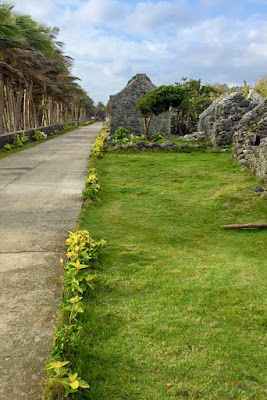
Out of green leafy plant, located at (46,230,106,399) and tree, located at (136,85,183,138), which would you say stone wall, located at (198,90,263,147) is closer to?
tree, located at (136,85,183,138)

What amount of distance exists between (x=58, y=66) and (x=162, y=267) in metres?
27.5

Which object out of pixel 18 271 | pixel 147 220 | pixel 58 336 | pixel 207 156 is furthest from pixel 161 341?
pixel 207 156

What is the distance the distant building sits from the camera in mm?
26648

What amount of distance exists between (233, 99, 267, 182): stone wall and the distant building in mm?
15138

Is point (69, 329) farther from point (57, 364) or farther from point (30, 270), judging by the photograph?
point (30, 270)

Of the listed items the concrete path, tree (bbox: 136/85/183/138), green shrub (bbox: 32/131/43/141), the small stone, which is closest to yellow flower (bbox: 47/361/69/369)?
the concrete path

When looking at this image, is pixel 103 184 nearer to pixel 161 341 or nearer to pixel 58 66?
pixel 161 341

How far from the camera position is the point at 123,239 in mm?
5012

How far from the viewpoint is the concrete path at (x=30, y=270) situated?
7.72 ft

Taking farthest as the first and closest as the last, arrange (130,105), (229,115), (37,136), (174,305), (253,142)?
1. (130,105)
2. (37,136)
3. (229,115)
4. (253,142)
5. (174,305)

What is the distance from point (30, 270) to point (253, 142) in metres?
9.52

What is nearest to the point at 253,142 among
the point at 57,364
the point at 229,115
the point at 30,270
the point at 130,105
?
the point at 229,115

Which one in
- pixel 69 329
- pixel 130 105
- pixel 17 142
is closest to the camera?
pixel 69 329

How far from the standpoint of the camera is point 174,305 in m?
3.27
